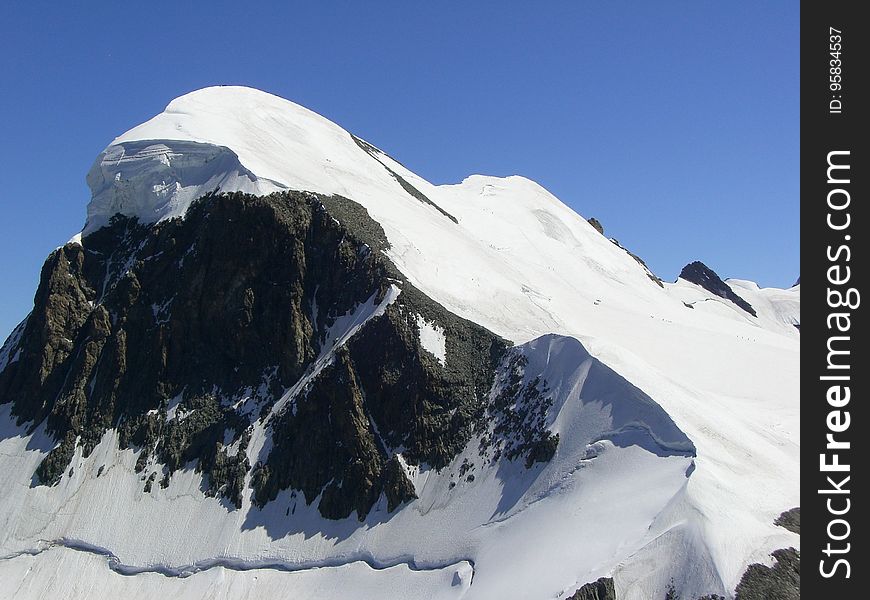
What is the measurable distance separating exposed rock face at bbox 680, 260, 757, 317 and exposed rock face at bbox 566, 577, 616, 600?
7773cm

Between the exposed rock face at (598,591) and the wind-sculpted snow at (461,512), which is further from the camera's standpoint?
the wind-sculpted snow at (461,512)

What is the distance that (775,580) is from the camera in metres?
22.4

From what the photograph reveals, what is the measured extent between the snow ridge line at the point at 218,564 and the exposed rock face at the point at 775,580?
10140mm

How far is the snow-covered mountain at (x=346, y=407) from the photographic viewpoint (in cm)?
2769

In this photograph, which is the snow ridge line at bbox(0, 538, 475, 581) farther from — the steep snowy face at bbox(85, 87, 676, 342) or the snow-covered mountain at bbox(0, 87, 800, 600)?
the steep snowy face at bbox(85, 87, 676, 342)

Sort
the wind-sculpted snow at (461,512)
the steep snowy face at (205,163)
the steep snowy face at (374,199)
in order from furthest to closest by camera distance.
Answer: the steep snowy face at (205,163) < the steep snowy face at (374,199) < the wind-sculpted snow at (461,512)

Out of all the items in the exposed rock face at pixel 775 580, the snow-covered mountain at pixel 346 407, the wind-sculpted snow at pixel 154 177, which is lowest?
the exposed rock face at pixel 775 580

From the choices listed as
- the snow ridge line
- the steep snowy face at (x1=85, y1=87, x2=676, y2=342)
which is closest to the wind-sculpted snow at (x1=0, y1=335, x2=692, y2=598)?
the snow ridge line

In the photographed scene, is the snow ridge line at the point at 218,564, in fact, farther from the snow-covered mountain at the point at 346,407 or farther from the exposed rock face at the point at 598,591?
the exposed rock face at the point at 598,591

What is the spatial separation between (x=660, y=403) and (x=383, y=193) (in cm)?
2716

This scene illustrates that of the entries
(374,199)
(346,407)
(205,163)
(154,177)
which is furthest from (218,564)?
(154,177)

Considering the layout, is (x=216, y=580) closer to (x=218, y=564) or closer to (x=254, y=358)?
(x=218, y=564)

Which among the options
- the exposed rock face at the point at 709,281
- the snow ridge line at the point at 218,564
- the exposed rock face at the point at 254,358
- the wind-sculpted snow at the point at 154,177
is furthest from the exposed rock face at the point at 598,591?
the exposed rock face at the point at 709,281

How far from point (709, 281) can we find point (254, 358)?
73959 millimetres
